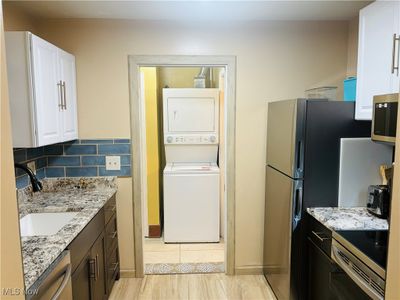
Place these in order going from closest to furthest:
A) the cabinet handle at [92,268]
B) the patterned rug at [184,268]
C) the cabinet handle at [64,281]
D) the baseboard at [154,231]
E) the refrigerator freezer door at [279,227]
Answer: the cabinet handle at [64,281]
the cabinet handle at [92,268]
the refrigerator freezer door at [279,227]
the patterned rug at [184,268]
the baseboard at [154,231]

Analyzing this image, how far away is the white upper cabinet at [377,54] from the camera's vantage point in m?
1.71

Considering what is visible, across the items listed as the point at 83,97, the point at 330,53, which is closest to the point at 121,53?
the point at 83,97

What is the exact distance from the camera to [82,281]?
1814mm

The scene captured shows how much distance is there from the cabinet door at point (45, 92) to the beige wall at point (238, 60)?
0.47 metres

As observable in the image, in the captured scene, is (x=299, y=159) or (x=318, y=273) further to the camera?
(x=299, y=159)

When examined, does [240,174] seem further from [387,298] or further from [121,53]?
[387,298]

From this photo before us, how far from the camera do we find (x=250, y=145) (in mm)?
2787

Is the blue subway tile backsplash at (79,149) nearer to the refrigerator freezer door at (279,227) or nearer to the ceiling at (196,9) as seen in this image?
the ceiling at (196,9)

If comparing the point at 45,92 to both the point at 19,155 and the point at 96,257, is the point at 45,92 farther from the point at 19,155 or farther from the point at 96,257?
the point at 96,257

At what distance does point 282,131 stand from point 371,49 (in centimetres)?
78

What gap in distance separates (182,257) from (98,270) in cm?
132

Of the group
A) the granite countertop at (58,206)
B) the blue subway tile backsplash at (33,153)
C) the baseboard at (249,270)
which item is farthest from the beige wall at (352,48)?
the blue subway tile backsplash at (33,153)

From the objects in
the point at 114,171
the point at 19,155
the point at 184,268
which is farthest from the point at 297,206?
the point at 19,155

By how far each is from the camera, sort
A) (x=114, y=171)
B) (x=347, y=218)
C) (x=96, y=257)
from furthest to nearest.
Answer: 1. (x=114, y=171)
2. (x=96, y=257)
3. (x=347, y=218)
